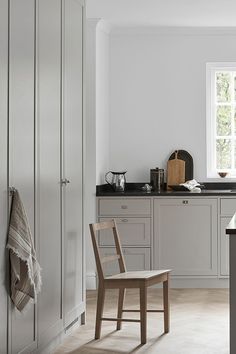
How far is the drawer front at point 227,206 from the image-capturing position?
7.49 meters

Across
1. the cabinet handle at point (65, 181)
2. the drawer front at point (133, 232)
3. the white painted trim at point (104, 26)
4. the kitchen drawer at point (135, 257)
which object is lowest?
the kitchen drawer at point (135, 257)

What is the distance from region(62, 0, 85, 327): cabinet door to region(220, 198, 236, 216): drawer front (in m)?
2.06

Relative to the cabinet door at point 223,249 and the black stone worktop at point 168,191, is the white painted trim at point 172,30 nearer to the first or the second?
the black stone worktop at point 168,191

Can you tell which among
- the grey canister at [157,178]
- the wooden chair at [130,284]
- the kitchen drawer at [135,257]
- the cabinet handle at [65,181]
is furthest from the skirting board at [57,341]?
the grey canister at [157,178]

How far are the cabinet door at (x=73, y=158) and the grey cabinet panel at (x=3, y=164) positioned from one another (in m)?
1.32

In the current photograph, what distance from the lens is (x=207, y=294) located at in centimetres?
726

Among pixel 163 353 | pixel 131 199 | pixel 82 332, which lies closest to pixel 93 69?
pixel 131 199

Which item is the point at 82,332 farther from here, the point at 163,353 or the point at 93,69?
the point at 93,69

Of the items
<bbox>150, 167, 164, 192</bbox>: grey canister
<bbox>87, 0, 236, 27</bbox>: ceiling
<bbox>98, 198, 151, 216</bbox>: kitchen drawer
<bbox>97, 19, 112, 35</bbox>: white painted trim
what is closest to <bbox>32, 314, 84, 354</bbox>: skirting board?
<bbox>98, 198, 151, 216</bbox>: kitchen drawer

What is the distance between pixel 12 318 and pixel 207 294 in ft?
11.4

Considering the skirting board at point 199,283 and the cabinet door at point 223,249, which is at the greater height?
the cabinet door at point 223,249

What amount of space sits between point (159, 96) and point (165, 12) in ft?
3.62

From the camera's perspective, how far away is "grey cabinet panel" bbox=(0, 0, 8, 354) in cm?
388

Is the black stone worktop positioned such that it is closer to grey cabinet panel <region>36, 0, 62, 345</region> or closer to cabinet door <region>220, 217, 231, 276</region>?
cabinet door <region>220, 217, 231, 276</region>
